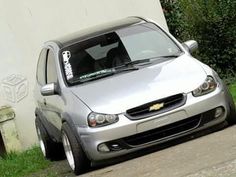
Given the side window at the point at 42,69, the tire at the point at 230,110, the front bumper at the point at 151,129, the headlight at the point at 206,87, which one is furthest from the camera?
the side window at the point at 42,69

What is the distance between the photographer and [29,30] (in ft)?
43.9

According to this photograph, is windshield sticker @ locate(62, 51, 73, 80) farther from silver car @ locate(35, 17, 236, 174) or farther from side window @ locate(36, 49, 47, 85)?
side window @ locate(36, 49, 47, 85)

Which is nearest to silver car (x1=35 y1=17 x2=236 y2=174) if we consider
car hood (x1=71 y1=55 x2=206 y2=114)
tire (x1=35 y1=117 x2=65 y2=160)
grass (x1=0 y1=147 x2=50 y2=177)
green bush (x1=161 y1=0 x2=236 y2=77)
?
car hood (x1=71 y1=55 x2=206 y2=114)

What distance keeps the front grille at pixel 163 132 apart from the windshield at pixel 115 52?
3.37 feet

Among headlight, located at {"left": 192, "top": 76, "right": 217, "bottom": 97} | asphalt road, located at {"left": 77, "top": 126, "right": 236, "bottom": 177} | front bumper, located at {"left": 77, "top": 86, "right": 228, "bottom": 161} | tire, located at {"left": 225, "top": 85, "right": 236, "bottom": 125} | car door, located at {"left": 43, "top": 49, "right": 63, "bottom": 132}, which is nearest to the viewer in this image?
asphalt road, located at {"left": 77, "top": 126, "right": 236, "bottom": 177}

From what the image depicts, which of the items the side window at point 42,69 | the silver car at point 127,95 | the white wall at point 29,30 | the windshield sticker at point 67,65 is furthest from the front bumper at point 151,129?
the white wall at point 29,30

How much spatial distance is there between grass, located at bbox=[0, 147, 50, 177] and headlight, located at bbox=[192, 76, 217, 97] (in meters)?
3.09

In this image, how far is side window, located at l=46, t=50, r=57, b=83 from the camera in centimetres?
966

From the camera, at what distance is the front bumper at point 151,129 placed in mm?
7871

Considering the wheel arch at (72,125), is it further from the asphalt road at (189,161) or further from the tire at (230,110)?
the tire at (230,110)

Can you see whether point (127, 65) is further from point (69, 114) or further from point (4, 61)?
point (4, 61)

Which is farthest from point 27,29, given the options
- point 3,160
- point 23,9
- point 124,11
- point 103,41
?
point 103,41

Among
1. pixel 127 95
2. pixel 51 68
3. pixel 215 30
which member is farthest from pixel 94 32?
pixel 215 30

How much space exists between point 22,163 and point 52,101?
172 cm
